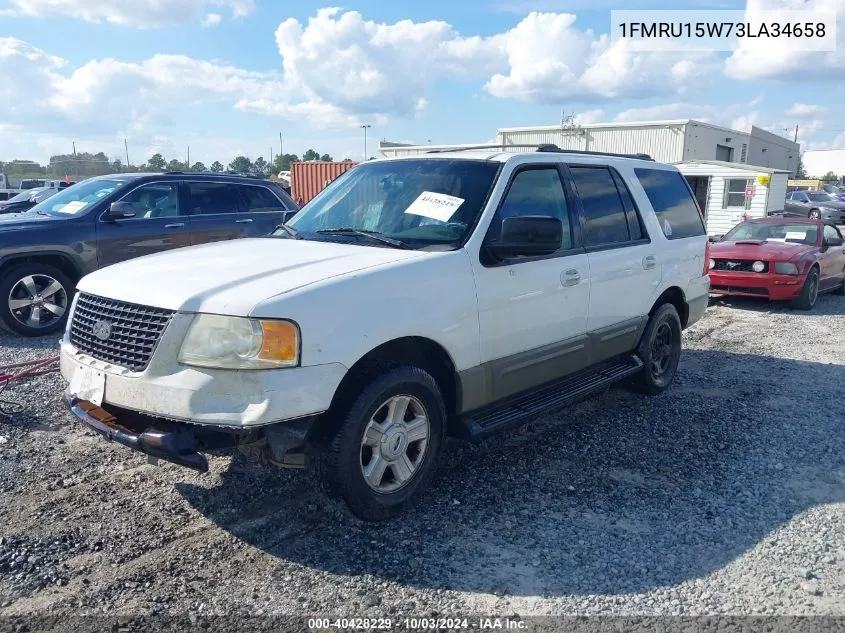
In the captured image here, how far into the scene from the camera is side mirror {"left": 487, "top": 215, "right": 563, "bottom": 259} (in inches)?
155

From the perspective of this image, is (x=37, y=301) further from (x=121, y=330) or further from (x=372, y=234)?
(x=372, y=234)

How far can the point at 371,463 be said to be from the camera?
364cm

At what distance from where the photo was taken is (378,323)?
3461mm

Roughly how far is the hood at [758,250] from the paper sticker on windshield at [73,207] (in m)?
9.02

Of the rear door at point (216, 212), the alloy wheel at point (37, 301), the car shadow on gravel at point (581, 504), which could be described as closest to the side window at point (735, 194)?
the rear door at point (216, 212)

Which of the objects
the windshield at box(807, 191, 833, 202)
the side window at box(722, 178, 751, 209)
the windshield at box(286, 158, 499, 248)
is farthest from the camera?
the windshield at box(807, 191, 833, 202)

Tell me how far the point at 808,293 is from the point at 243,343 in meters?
10.1

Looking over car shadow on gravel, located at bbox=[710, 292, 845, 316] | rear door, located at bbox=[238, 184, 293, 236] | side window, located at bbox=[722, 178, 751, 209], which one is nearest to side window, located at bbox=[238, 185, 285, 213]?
rear door, located at bbox=[238, 184, 293, 236]

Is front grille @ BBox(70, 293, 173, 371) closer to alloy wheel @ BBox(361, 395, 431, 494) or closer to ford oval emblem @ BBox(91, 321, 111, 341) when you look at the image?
ford oval emblem @ BBox(91, 321, 111, 341)

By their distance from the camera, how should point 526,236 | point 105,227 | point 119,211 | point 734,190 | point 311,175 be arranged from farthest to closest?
point 311,175
point 734,190
point 105,227
point 119,211
point 526,236

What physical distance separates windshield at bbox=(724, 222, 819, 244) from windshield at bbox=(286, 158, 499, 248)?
28.6 feet

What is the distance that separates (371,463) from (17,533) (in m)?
1.83

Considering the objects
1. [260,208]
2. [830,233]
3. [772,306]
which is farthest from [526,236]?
[830,233]

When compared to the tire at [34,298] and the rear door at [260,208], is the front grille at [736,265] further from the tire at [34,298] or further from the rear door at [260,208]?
the tire at [34,298]
